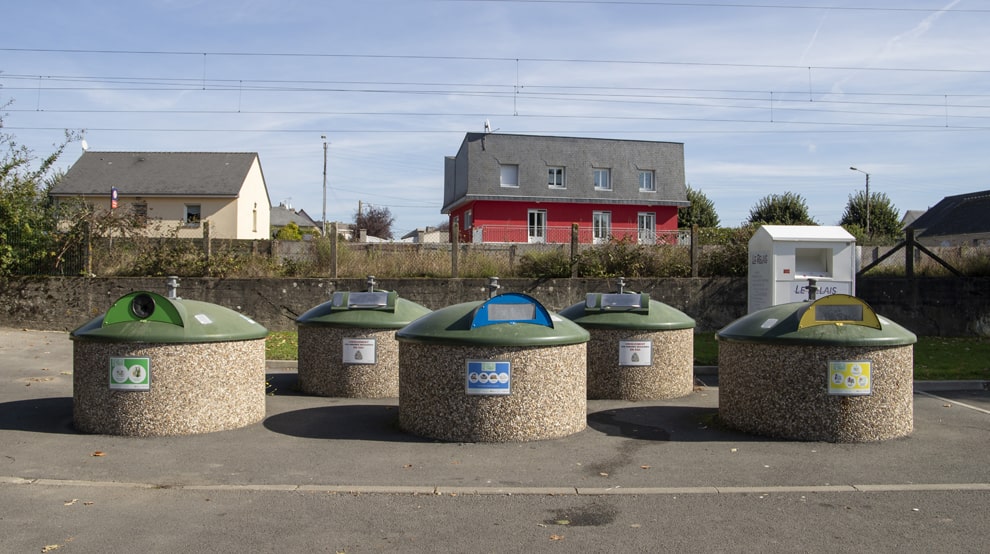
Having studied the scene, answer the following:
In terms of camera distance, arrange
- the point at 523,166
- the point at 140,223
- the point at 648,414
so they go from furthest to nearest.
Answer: the point at 523,166, the point at 140,223, the point at 648,414

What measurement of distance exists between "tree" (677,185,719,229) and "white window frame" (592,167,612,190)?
8548 millimetres

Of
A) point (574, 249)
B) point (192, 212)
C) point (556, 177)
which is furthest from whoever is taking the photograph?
point (556, 177)

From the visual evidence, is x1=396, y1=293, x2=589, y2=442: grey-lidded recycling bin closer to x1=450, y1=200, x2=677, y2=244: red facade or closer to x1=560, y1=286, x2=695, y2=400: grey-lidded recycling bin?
x1=560, y1=286, x2=695, y2=400: grey-lidded recycling bin

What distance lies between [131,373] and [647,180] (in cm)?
4152

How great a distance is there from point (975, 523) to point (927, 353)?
32.7 ft

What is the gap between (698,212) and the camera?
5353cm

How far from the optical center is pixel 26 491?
5.74 metres

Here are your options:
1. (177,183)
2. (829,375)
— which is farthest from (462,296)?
(177,183)

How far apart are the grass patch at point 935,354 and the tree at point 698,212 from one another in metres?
36.8

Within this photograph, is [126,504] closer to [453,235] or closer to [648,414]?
[648,414]

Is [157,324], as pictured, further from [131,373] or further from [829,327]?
[829,327]

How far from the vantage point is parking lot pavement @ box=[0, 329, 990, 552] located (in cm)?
486

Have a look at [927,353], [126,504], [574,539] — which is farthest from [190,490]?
[927,353]

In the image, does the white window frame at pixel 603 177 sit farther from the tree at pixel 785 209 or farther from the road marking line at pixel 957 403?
the road marking line at pixel 957 403
